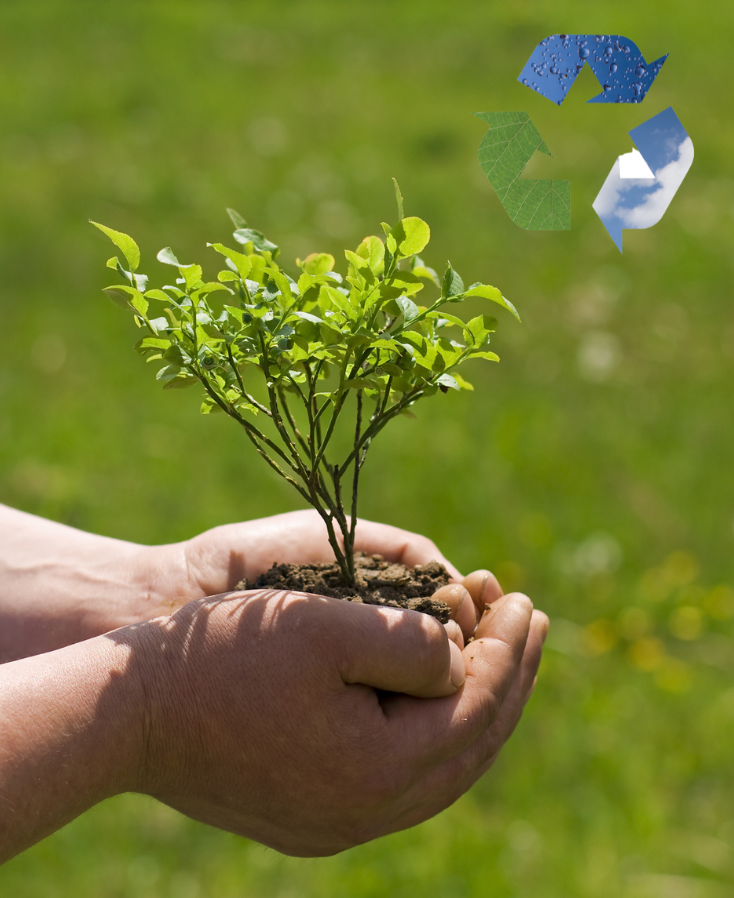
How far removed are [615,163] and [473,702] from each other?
839mm

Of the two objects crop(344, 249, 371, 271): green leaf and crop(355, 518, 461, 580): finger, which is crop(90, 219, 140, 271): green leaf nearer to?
crop(344, 249, 371, 271): green leaf

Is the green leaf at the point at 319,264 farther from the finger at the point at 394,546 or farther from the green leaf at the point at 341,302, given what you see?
the finger at the point at 394,546

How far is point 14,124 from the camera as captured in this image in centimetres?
425

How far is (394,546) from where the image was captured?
1.63 metres

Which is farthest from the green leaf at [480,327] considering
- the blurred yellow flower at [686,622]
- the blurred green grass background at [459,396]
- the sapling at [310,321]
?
the blurred yellow flower at [686,622]

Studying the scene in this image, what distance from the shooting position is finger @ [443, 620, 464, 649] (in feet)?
4.28

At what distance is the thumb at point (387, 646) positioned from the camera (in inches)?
45.8

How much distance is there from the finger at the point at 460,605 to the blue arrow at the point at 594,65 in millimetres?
788

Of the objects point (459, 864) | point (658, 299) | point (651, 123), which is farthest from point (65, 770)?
point (658, 299)

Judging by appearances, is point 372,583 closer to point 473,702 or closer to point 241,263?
point 473,702

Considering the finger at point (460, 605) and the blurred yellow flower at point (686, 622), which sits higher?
the finger at point (460, 605)

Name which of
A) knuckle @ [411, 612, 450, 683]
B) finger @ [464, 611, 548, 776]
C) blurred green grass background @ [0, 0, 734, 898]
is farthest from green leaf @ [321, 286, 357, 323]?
blurred green grass background @ [0, 0, 734, 898]

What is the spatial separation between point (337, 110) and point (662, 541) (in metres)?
2.90

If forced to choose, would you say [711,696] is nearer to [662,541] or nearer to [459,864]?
[662,541]
